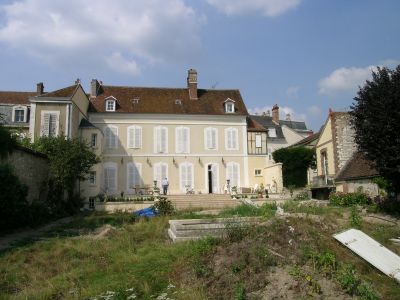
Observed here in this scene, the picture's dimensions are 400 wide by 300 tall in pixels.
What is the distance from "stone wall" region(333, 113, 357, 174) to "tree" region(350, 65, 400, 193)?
31.4 feet

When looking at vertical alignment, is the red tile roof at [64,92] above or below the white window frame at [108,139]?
above

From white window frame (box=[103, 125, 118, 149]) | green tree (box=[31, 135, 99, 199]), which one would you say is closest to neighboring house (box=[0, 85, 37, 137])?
white window frame (box=[103, 125, 118, 149])

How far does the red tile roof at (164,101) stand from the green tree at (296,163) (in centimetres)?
550

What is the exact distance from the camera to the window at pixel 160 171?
33.0m

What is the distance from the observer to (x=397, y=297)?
18.7 ft

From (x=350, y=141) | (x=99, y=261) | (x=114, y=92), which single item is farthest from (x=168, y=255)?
(x=114, y=92)

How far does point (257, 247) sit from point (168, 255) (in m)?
1.91

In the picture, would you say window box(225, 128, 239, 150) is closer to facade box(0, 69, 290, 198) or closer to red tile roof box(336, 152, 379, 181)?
facade box(0, 69, 290, 198)

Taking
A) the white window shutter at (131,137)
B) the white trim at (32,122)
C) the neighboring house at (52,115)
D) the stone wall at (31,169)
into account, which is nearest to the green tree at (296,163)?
the white window shutter at (131,137)

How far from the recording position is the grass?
5.87 meters

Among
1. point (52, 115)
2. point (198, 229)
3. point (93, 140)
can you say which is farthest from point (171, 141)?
point (198, 229)

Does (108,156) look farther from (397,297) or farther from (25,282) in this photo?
(397,297)

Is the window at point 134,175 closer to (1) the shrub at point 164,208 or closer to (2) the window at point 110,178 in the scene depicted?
(2) the window at point 110,178

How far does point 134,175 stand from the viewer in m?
32.7
